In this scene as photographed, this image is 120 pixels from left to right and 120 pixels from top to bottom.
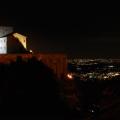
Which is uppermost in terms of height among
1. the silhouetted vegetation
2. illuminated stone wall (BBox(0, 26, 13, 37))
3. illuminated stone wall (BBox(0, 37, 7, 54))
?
illuminated stone wall (BBox(0, 26, 13, 37))

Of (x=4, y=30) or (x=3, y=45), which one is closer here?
(x=3, y=45)

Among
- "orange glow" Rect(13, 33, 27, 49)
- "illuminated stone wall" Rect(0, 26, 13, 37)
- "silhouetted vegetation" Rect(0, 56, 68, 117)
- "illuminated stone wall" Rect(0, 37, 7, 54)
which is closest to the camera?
"silhouetted vegetation" Rect(0, 56, 68, 117)

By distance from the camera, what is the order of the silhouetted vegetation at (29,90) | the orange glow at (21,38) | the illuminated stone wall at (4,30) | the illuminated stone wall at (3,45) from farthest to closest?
1. the orange glow at (21,38)
2. the illuminated stone wall at (4,30)
3. the illuminated stone wall at (3,45)
4. the silhouetted vegetation at (29,90)

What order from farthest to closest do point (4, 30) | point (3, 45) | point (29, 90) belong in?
1. point (4, 30)
2. point (3, 45)
3. point (29, 90)

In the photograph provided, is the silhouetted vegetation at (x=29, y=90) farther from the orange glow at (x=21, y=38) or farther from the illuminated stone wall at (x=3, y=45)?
the orange glow at (x=21, y=38)

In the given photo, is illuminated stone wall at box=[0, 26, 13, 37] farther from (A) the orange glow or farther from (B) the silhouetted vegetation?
(B) the silhouetted vegetation

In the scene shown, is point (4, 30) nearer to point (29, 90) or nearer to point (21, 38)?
point (21, 38)

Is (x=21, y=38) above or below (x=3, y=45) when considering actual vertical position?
above

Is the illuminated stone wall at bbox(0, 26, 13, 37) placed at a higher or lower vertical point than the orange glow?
higher

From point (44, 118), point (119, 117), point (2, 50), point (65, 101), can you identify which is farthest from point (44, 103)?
point (2, 50)

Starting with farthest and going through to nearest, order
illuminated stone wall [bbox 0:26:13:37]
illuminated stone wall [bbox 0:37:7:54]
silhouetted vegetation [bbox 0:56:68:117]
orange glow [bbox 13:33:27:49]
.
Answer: orange glow [bbox 13:33:27:49] → illuminated stone wall [bbox 0:26:13:37] → illuminated stone wall [bbox 0:37:7:54] → silhouetted vegetation [bbox 0:56:68:117]

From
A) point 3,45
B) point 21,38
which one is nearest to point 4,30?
point 21,38

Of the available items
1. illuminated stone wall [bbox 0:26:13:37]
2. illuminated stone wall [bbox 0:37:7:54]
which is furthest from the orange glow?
illuminated stone wall [bbox 0:37:7:54]

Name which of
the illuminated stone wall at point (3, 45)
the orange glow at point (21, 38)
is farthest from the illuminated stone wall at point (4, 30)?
the illuminated stone wall at point (3, 45)
